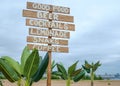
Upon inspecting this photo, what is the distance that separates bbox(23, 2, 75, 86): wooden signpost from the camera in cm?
912

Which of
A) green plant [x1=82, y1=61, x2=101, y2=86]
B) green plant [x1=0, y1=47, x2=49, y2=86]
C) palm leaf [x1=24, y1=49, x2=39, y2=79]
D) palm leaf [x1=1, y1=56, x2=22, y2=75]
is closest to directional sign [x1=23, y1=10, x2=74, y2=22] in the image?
green plant [x1=82, y1=61, x2=101, y2=86]

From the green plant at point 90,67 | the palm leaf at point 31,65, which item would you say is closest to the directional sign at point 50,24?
the green plant at point 90,67

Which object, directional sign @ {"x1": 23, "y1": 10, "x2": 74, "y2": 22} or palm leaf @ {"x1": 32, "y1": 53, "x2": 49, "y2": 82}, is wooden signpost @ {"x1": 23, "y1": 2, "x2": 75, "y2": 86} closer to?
directional sign @ {"x1": 23, "y1": 10, "x2": 74, "y2": 22}

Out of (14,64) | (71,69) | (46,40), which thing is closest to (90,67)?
(46,40)

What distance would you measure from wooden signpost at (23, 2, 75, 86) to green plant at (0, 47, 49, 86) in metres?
5.56

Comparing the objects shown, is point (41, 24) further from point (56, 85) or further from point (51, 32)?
point (56, 85)

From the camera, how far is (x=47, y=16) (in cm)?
955

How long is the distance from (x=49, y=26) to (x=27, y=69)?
246 inches

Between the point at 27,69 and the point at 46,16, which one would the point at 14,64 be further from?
the point at 46,16

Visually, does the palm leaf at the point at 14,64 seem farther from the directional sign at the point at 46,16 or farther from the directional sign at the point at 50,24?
the directional sign at the point at 46,16

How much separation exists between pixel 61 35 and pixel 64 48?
0.44 metres

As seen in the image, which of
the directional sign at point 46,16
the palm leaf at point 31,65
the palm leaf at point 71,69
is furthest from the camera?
the directional sign at point 46,16

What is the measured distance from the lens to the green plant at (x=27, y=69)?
3.28 meters

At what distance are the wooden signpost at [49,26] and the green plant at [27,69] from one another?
5557mm
